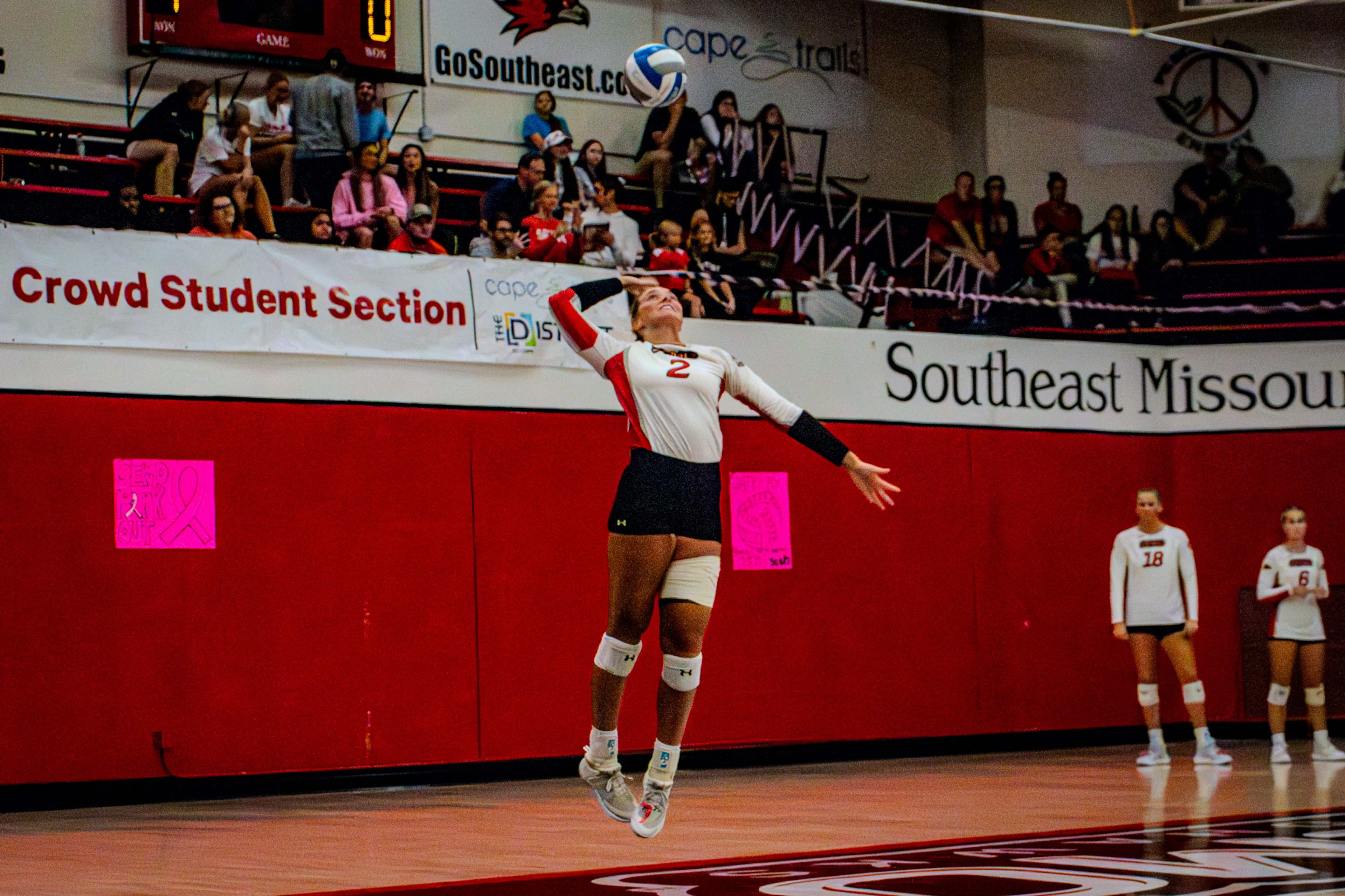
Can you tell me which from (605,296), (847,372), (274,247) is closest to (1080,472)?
(847,372)

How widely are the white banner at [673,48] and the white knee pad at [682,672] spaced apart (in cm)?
877

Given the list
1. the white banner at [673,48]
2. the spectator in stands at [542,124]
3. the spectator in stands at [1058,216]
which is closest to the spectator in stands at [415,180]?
the spectator in stands at [542,124]

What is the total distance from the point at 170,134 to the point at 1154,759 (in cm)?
802

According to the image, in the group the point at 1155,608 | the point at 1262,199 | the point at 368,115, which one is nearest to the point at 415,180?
the point at 368,115

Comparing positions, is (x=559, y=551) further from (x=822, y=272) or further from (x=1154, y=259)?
(x=1154, y=259)

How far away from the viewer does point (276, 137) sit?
37.4 feet

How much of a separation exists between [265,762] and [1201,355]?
8219mm

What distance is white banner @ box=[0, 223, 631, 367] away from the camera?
9.52m

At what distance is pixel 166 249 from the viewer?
982 centimetres

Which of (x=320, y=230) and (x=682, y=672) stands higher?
(x=320, y=230)

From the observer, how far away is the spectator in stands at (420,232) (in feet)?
36.4

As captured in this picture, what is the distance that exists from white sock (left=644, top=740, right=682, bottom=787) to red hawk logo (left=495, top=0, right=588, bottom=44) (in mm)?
9410

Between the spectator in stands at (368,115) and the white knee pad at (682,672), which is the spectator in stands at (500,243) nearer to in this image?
the spectator in stands at (368,115)

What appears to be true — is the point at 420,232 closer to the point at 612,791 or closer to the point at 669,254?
the point at 669,254
